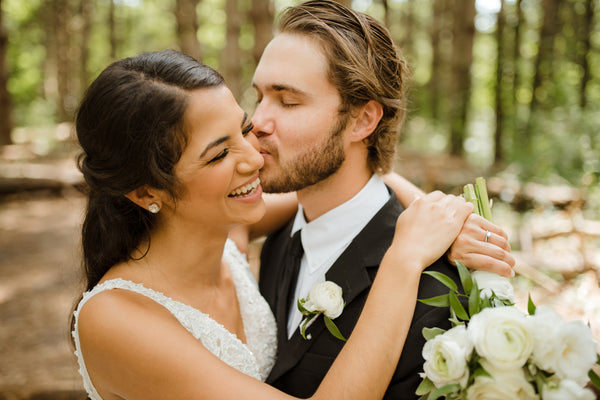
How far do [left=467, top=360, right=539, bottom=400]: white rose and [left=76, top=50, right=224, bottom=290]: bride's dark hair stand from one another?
53.1 inches

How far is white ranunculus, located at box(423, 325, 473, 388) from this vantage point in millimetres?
1454

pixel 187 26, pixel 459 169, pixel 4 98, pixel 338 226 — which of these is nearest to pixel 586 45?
pixel 459 169

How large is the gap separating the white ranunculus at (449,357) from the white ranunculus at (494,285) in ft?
0.89

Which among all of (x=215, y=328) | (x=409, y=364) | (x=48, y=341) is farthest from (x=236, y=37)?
(x=409, y=364)

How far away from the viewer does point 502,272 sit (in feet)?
5.96

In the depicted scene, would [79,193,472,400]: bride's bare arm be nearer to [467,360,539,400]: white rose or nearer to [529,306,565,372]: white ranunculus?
[467,360,539,400]: white rose

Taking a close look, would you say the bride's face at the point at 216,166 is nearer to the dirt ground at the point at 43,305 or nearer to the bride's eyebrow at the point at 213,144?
the bride's eyebrow at the point at 213,144

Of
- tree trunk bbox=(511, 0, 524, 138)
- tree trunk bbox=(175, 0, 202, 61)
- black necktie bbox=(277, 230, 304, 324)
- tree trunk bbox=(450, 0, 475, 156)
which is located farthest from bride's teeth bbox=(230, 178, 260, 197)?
tree trunk bbox=(450, 0, 475, 156)

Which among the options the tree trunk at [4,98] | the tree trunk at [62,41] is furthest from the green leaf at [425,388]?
the tree trunk at [62,41]

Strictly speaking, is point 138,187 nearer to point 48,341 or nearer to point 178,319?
point 178,319

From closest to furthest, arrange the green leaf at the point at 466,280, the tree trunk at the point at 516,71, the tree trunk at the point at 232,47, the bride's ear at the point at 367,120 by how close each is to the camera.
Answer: the green leaf at the point at 466,280 → the bride's ear at the point at 367,120 → the tree trunk at the point at 232,47 → the tree trunk at the point at 516,71

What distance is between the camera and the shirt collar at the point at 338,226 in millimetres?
2473

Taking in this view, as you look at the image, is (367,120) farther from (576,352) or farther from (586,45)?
(586,45)

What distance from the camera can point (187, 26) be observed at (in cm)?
781
